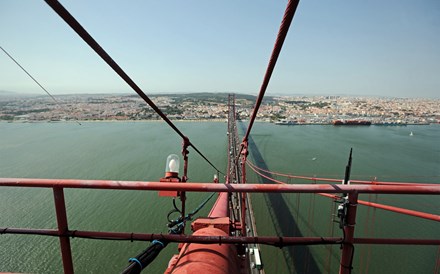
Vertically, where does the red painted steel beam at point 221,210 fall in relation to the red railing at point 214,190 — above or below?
below

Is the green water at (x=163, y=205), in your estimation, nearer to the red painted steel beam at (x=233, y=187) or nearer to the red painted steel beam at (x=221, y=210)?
the red painted steel beam at (x=221, y=210)

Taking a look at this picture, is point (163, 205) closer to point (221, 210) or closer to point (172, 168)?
point (221, 210)

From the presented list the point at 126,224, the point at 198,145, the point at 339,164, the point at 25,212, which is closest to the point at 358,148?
the point at 339,164

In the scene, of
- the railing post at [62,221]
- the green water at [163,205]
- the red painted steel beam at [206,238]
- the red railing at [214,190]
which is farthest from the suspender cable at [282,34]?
the green water at [163,205]

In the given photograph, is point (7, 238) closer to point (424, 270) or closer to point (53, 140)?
point (424, 270)

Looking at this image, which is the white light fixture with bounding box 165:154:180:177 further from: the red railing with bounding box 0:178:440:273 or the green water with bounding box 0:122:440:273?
the green water with bounding box 0:122:440:273

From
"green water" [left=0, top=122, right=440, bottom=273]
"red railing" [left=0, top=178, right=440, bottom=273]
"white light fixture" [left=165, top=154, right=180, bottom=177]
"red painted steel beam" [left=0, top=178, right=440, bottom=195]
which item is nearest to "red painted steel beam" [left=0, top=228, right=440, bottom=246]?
"red railing" [left=0, top=178, right=440, bottom=273]

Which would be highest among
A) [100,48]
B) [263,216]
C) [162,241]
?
[100,48]
